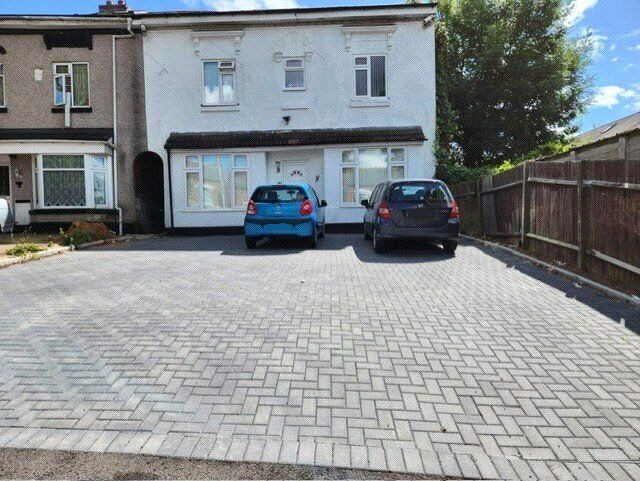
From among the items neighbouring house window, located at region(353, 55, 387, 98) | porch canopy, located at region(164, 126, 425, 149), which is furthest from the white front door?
neighbouring house window, located at region(353, 55, 387, 98)

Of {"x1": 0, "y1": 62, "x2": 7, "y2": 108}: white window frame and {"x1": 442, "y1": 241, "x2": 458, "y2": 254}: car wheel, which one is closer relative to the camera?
{"x1": 442, "y1": 241, "x2": 458, "y2": 254}: car wheel

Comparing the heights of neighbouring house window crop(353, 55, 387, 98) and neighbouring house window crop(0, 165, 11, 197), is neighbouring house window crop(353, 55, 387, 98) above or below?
above

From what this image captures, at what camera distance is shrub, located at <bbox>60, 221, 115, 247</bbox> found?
13.7 m

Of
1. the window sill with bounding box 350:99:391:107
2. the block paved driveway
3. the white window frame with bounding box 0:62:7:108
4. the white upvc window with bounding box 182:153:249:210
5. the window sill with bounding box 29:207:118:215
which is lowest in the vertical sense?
the block paved driveway

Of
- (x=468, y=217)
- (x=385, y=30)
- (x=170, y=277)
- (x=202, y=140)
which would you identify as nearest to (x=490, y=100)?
(x=385, y=30)

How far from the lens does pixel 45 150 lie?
1741 cm

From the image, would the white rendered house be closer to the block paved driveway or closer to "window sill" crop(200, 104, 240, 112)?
"window sill" crop(200, 104, 240, 112)

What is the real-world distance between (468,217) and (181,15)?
491 inches

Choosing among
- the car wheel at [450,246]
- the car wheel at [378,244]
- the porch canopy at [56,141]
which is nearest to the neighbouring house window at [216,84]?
the porch canopy at [56,141]

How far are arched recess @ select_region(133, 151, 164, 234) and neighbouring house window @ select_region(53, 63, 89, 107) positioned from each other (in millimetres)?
3052

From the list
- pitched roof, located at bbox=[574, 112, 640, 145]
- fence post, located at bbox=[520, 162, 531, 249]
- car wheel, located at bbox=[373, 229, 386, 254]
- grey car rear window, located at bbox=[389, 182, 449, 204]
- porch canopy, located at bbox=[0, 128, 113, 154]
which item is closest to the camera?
fence post, located at bbox=[520, 162, 531, 249]

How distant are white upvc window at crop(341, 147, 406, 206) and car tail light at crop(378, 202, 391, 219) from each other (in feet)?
22.5

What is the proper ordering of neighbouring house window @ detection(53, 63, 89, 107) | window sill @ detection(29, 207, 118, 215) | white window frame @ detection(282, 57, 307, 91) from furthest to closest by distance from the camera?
neighbouring house window @ detection(53, 63, 89, 107) < white window frame @ detection(282, 57, 307, 91) < window sill @ detection(29, 207, 118, 215)

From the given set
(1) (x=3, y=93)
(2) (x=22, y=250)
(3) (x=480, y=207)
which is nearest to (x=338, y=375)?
(2) (x=22, y=250)
